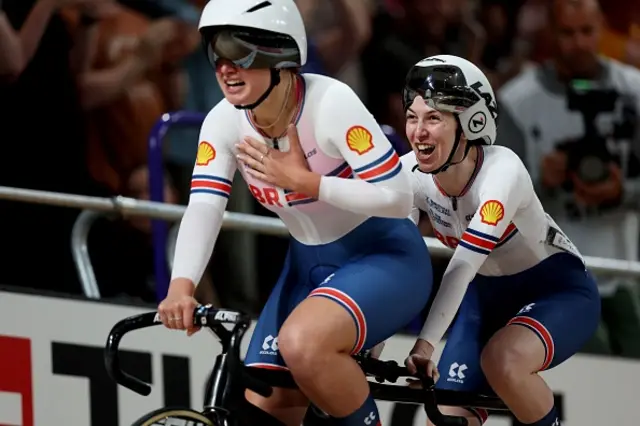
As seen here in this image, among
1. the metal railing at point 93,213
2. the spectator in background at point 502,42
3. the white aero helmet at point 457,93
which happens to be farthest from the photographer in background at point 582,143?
the white aero helmet at point 457,93

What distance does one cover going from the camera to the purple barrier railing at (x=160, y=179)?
5938 millimetres

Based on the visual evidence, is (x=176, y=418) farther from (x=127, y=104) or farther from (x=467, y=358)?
(x=127, y=104)

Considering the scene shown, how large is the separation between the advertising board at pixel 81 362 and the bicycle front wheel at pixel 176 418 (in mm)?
1921

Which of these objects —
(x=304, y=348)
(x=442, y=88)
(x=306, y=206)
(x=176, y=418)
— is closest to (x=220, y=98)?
(x=442, y=88)

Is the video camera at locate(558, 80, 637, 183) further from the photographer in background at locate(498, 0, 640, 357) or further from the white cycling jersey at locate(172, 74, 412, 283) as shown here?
the white cycling jersey at locate(172, 74, 412, 283)

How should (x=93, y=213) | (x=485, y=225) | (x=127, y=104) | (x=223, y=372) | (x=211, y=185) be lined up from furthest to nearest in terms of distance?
(x=127, y=104)
(x=93, y=213)
(x=485, y=225)
(x=211, y=185)
(x=223, y=372)

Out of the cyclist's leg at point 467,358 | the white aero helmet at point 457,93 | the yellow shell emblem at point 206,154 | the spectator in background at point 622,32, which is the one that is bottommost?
the cyclist's leg at point 467,358

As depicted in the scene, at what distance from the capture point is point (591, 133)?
7.07 metres

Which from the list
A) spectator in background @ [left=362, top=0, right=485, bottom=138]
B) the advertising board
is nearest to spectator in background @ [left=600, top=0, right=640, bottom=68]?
spectator in background @ [left=362, top=0, right=485, bottom=138]

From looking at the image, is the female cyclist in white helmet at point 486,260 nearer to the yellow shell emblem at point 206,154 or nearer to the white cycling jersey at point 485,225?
the white cycling jersey at point 485,225

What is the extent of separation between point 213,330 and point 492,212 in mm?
1016

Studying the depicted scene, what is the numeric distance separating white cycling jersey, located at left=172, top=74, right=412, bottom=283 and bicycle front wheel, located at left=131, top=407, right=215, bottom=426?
51 cm

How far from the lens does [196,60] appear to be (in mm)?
6605

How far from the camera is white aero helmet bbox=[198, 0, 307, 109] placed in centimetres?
408
